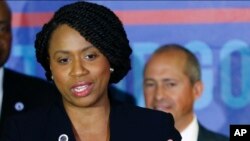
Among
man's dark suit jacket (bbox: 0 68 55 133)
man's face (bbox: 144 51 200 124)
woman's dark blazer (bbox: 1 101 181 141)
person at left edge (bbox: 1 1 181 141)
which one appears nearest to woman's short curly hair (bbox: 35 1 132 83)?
person at left edge (bbox: 1 1 181 141)

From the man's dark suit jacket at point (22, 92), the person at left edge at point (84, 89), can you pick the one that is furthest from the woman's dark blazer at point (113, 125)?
the man's dark suit jacket at point (22, 92)

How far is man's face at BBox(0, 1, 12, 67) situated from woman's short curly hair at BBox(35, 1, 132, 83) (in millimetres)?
1168

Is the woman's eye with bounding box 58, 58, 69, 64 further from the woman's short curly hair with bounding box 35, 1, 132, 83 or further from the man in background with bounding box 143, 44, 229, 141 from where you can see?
the man in background with bounding box 143, 44, 229, 141

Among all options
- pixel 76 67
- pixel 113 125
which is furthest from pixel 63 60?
pixel 113 125

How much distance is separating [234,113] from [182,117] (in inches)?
10.2

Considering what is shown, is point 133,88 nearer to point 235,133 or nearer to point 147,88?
point 147,88

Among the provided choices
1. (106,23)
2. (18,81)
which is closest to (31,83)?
(18,81)

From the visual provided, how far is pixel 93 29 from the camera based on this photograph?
1.72 metres

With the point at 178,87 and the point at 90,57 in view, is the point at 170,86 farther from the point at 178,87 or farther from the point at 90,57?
the point at 90,57

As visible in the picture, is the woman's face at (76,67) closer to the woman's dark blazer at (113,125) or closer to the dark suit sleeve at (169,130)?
the woman's dark blazer at (113,125)

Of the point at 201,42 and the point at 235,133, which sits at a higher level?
the point at 201,42

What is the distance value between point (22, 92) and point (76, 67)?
4.48ft

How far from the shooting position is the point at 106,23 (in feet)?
5.81

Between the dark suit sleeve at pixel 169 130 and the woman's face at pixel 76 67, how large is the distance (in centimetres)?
23
